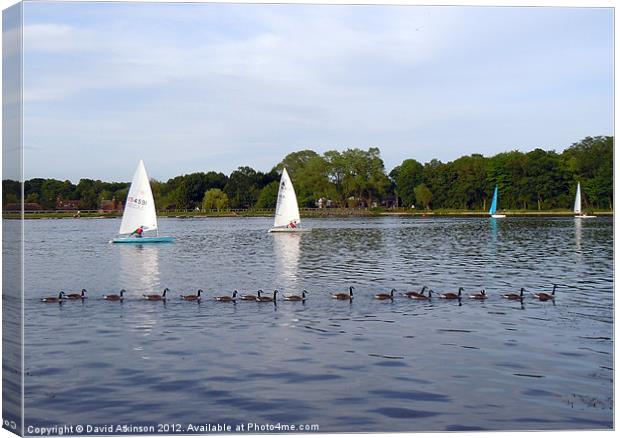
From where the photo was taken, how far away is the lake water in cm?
1376

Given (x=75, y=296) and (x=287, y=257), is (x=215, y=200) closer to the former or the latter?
(x=287, y=257)

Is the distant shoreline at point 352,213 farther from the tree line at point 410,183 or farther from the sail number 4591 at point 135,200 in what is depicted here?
the sail number 4591 at point 135,200

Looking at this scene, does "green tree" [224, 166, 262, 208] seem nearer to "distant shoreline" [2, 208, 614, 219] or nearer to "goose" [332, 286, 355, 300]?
"distant shoreline" [2, 208, 614, 219]

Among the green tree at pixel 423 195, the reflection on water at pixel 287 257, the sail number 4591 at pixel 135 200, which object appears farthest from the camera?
the sail number 4591 at pixel 135 200

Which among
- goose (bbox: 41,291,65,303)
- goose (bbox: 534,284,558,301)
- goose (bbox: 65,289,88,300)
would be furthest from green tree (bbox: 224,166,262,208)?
goose (bbox: 534,284,558,301)

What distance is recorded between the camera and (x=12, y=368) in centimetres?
1285

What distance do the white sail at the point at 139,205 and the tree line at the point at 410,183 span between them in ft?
2.79

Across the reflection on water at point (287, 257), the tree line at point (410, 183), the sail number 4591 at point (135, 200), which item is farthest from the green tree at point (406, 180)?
the sail number 4591 at point (135, 200)

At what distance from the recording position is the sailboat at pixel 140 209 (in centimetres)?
5350

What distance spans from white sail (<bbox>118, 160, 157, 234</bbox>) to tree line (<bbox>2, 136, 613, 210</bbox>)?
85 centimetres

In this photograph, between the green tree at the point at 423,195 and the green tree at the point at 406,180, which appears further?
the green tree at the point at 423,195

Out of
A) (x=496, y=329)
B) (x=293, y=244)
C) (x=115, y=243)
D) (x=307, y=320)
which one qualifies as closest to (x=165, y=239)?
(x=115, y=243)

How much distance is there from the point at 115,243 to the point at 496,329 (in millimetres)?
40188

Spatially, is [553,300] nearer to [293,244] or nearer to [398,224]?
[293,244]
